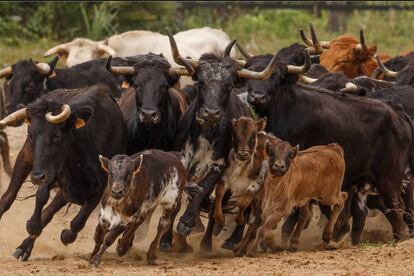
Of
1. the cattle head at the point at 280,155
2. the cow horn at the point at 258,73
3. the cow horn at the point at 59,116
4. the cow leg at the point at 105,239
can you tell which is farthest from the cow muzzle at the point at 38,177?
the cow horn at the point at 258,73

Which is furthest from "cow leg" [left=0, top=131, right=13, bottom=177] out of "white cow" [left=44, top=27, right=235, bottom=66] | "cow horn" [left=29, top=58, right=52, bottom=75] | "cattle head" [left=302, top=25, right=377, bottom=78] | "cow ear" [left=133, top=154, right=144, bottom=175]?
"cow ear" [left=133, top=154, right=144, bottom=175]

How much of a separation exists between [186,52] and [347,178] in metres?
7.43

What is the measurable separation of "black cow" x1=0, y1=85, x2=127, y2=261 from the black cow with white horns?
696 mm

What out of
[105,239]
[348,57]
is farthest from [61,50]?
[105,239]

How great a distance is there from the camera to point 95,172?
1337cm

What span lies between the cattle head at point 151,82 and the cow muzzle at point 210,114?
520 mm

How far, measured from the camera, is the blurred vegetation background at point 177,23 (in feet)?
88.9

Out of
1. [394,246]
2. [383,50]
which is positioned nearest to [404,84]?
[394,246]

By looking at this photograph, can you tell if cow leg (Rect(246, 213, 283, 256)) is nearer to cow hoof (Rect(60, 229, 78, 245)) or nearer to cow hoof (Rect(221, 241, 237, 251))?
cow hoof (Rect(221, 241, 237, 251))

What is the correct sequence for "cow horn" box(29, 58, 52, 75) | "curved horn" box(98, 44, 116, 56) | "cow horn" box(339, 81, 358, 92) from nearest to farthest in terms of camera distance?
1. "cow horn" box(339, 81, 358, 92)
2. "cow horn" box(29, 58, 52, 75)
3. "curved horn" box(98, 44, 116, 56)

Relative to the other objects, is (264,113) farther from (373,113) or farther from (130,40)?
(130,40)

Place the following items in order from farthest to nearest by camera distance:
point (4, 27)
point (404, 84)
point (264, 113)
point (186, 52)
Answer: point (4, 27)
point (186, 52)
point (404, 84)
point (264, 113)

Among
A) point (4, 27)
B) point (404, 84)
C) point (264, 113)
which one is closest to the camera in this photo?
point (264, 113)

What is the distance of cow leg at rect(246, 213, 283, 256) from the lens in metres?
13.2
